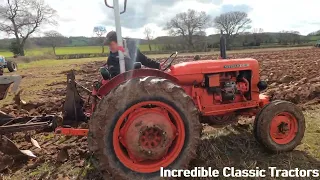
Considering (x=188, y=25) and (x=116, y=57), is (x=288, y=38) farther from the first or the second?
(x=116, y=57)

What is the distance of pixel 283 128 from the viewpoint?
3.59 m

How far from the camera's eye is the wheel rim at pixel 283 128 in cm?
356

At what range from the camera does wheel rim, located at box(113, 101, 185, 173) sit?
2.86 meters

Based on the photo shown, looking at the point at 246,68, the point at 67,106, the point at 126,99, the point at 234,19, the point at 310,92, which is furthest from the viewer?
the point at 234,19

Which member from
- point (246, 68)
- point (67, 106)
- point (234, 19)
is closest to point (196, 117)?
point (246, 68)

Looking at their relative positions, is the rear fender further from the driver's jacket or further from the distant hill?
the distant hill

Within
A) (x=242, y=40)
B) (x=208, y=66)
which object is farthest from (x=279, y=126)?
(x=242, y=40)

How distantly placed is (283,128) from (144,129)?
6.09 feet

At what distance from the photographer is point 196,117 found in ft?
9.56

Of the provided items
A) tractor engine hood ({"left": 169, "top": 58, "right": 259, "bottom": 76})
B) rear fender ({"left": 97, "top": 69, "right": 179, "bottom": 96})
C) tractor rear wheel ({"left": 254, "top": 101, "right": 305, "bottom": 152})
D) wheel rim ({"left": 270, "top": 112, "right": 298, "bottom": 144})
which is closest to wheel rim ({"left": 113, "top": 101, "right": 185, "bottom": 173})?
rear fender ({"left": 97, "top": 69, "right": 179, "bottom": 96})

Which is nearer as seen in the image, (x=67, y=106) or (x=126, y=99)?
(x=126, y=99)

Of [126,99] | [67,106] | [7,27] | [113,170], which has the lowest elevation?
[113,170]

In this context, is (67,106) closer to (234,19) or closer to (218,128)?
(218,128)

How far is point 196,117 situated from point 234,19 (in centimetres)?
5066
